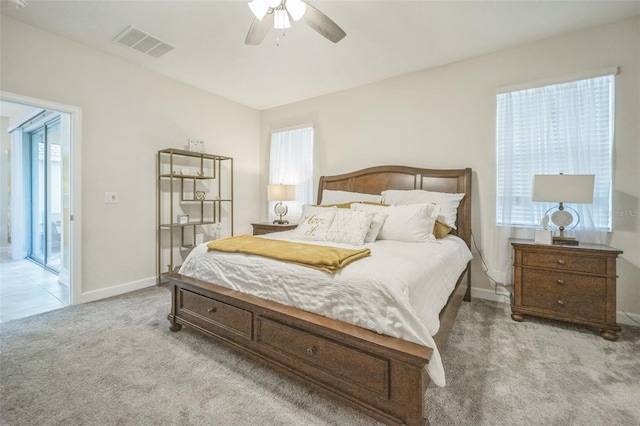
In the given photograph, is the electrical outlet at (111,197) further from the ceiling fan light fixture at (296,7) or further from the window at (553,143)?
the window at (553,143)

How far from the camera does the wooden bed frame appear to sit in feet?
4.06

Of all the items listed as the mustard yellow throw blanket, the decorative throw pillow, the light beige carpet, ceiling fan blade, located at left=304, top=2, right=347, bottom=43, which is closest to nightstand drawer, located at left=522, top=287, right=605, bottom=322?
the light beige carpet

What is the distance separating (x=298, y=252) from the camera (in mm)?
1837

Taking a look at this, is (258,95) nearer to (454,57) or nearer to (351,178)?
(351,178)

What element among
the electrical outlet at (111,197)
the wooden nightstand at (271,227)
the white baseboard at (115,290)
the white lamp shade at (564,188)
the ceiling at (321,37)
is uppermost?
the ceiling at (321,37)

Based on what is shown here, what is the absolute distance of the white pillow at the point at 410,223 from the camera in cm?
249

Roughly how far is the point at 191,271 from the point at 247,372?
907mm

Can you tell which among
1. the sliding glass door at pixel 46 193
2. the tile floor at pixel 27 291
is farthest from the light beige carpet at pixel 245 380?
the sliding glass door at pixel 46 193

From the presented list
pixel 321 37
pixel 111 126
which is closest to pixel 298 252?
pixel 321 37

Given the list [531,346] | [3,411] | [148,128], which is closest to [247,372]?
[3,411]

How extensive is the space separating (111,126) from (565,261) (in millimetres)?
4593

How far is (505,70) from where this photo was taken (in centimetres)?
294

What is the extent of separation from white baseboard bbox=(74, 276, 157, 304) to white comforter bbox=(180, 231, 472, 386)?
5.55 ft

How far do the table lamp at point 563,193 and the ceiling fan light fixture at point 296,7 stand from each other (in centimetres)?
236
